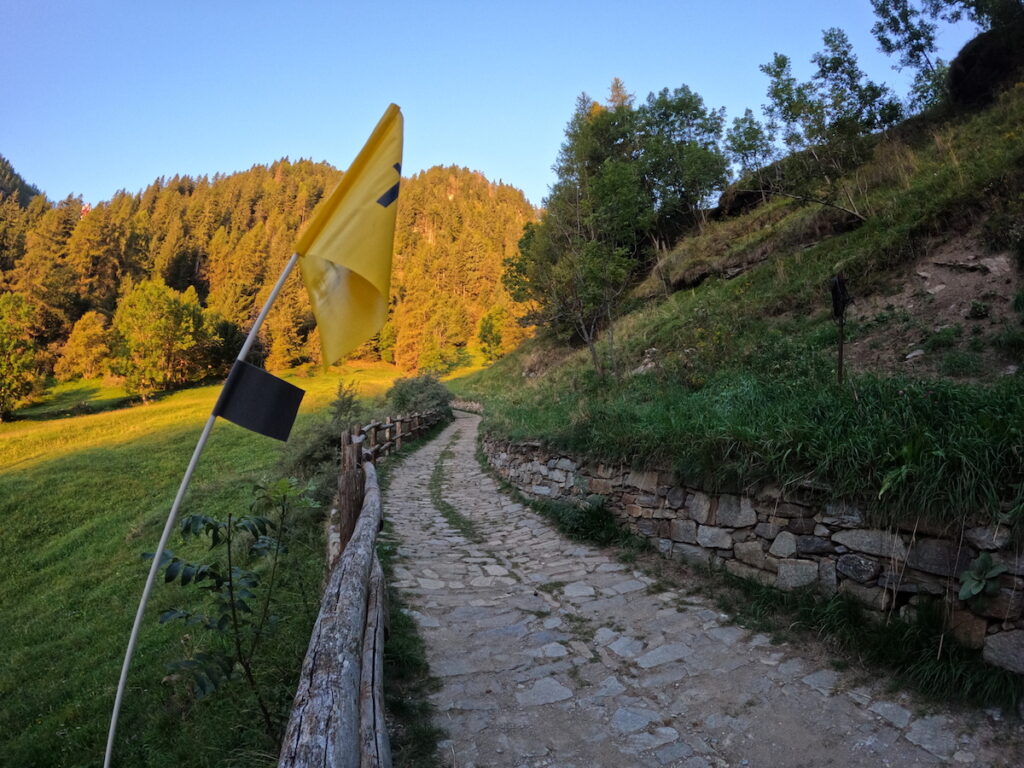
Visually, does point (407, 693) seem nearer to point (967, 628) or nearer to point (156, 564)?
point (156, 564)

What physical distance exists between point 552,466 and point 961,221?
7.65 meters

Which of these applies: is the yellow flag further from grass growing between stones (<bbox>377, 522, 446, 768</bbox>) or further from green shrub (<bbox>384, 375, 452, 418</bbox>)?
green shrub (<bbox>384, 375, 452, 418</bbox>)

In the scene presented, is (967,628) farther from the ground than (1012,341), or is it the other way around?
(1012,341)

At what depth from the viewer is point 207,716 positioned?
11.9 ft

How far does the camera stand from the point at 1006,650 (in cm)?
251

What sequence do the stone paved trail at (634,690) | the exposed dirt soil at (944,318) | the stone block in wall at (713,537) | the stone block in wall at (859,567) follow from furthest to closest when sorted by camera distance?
the exposed dirt soil at (944,318)
the stone block in wall at (713,537)
the stone block in wall at (859,567)
the stone paved trail at (634,690)

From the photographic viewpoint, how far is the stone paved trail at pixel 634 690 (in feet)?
7.50

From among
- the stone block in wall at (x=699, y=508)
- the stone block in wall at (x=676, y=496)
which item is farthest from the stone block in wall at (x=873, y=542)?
the stone block in wall at (x=676, y=496)

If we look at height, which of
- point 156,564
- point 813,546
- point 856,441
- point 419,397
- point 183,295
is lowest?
point 813,546

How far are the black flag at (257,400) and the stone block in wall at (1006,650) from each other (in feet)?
11.5

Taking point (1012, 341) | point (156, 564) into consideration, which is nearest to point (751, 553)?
point (156, 564)

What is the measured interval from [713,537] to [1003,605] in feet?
6.17

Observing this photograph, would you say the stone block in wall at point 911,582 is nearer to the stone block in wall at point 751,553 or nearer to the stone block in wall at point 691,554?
the stone block in wall at point 751,553

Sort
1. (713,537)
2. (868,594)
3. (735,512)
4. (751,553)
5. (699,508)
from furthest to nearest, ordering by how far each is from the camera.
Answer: (699,508) < (713,537) < (735,512) < (751,553) < (868,594)
